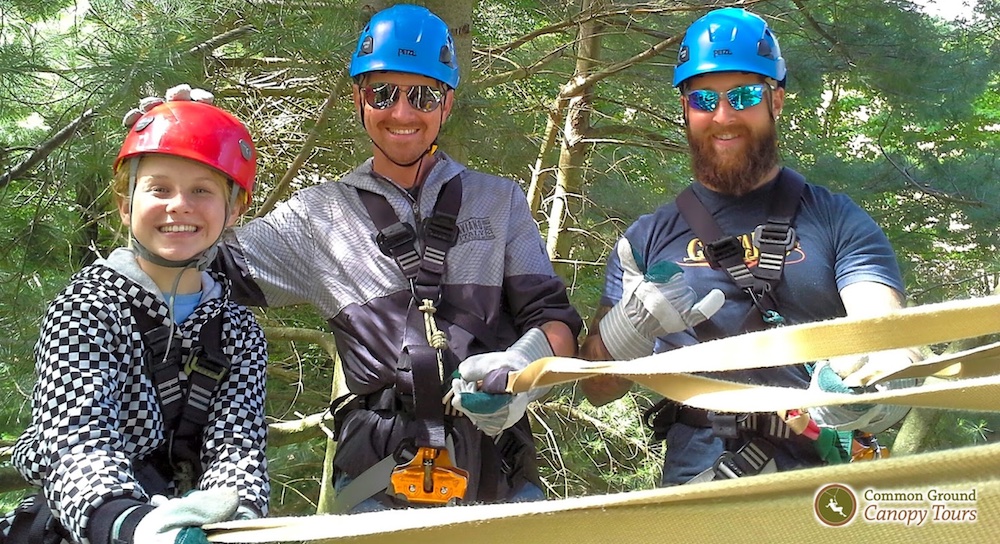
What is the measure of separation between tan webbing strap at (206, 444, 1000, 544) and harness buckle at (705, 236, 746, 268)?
1623 mm

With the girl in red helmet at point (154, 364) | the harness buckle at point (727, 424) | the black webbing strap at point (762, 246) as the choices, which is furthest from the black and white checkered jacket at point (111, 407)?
the black webbing strap at point (762, 246)

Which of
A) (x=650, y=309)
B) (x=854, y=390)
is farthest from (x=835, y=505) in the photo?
(x=650, y=309)

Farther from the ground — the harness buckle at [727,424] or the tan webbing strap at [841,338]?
the tan webbing strap at [841,338]

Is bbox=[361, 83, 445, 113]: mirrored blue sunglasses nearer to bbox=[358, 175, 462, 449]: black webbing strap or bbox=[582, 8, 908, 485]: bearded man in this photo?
bbox=[358, 175, 462, 449]: black webbing strap

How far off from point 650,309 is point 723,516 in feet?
4.34

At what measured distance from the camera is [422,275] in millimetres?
2840

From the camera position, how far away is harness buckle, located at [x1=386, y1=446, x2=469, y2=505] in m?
2.71

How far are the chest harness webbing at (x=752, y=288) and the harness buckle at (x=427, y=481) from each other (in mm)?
719

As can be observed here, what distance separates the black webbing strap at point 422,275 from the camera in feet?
8.91

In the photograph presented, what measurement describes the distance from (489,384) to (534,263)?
0.73m

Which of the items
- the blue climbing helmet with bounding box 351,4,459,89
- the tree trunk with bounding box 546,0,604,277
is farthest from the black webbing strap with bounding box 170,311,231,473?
the tree trunk with bounding box 546,0,604,277

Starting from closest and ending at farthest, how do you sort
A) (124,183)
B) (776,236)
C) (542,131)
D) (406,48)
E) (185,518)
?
(185,518) < (124,183) < (776,236) < (406,48) < (542,131)

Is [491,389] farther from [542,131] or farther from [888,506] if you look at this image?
[542,131]

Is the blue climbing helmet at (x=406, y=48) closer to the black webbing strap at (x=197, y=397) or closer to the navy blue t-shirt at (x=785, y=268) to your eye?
the navy blue t-shirt at (x=785, y=268)
